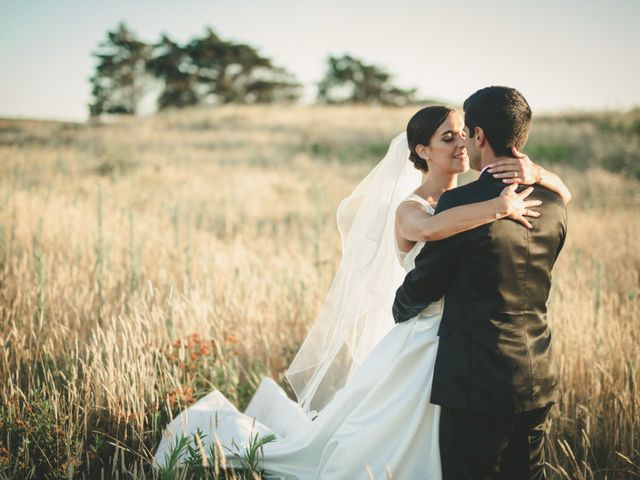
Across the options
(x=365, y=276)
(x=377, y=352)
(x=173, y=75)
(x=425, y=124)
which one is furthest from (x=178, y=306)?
(x=173, y=75)

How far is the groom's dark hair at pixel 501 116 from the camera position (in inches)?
84.0

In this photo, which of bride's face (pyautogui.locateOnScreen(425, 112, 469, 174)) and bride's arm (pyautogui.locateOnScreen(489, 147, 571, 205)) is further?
bride's face (pyautogui.locateOnScreen(425, 112, 469, 174))

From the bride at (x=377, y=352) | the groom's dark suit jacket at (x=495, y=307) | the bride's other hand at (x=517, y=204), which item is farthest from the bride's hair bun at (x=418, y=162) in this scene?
the bride's other hand at (x=517, y=204)

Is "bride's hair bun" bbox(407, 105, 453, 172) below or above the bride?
above

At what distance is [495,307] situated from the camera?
83.4 inches

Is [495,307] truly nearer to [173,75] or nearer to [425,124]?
[425,124]

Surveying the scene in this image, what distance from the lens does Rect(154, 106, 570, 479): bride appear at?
93.7 inches

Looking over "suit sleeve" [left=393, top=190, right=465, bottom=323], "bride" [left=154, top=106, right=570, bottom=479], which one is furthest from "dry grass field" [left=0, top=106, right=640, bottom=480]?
"suit sleeve" [left=393, top=190, right=465, bottom=323]

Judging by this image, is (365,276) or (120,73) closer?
(365,276)

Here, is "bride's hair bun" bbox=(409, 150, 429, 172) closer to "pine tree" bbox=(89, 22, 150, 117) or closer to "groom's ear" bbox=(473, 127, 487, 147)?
"groom's ear" bbox=(473, 127, 487, 147)

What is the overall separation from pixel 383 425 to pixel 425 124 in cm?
188

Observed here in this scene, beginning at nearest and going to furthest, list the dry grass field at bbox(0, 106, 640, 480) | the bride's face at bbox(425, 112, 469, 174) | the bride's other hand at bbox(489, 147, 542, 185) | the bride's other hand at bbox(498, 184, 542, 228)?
the bride's other hand at bbox(498, 184, 542, 228)
the bride's other hand at bbox(489, 147, 542, 185)
the bride's face at bbox(425, 112, 469, 174)
the dry grass field at bbox(0, 106, 640, 480)

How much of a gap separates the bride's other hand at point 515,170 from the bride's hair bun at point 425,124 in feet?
2.54

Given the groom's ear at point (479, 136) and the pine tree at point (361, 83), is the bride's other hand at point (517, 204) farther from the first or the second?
the pine tree at point (361, 83)
